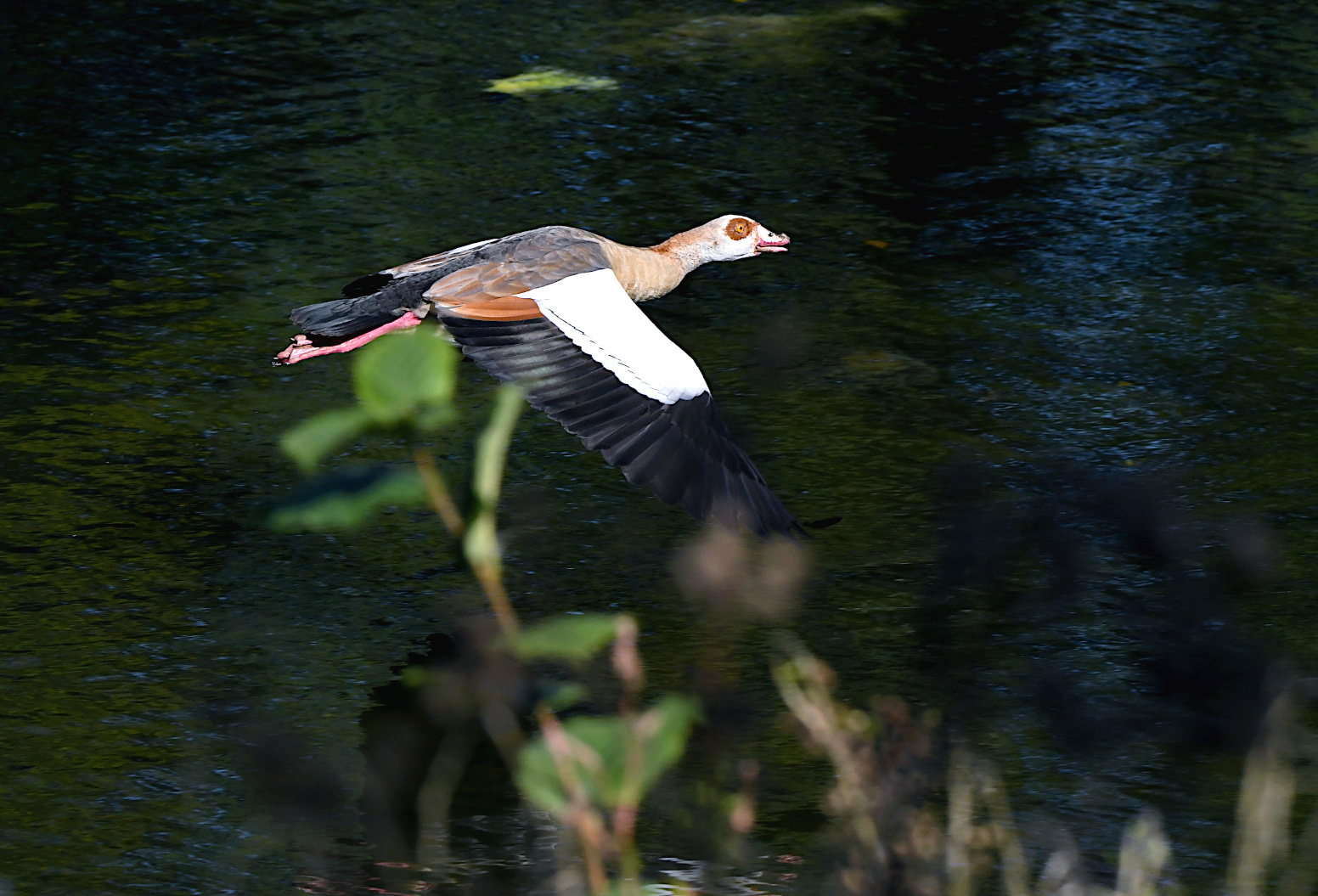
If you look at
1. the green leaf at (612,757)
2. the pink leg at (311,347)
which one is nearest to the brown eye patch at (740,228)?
the pink leg at (311,347)

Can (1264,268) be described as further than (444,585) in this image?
Yes

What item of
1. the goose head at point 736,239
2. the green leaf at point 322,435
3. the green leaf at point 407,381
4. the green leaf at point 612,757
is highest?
the green leaf at point 407,381

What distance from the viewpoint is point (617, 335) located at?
5.01 m

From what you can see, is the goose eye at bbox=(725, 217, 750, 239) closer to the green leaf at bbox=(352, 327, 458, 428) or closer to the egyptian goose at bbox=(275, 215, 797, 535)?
the egyptian goose at bbox=(275, 215, 797, 535)

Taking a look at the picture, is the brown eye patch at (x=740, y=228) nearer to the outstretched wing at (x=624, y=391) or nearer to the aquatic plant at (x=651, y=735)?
the outstretched wing at (x=624, y=391)

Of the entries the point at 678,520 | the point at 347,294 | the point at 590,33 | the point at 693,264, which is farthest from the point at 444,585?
the point at 590,33

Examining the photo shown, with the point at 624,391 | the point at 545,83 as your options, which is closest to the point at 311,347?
the point at 624,391

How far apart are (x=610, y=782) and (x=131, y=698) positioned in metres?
2.74

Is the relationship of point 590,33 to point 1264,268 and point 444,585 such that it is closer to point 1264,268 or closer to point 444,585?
point 1264,268

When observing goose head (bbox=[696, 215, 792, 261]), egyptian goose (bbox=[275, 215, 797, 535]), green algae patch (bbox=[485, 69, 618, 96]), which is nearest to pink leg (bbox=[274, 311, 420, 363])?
egyptian goose (bbox=[275, 215, 797, 535])

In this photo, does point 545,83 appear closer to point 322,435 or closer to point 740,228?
point 740,228

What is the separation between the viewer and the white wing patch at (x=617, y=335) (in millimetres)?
4824

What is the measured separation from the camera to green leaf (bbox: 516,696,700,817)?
1.84 m

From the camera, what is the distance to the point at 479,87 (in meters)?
8.51
